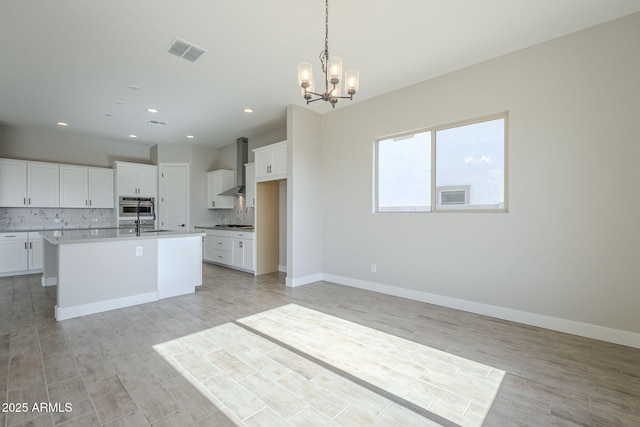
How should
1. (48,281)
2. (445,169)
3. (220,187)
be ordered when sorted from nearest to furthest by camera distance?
(445,169) → (48,281) → (220,187)

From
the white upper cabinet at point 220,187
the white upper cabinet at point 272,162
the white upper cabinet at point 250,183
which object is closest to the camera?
the white upper cabinet at point 272,162

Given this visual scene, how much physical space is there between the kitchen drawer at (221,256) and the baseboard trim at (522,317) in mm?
3287

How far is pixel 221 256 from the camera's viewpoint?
663 cm

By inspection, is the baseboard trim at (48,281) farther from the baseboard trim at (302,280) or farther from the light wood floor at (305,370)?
the baseboard trim at (302,280)

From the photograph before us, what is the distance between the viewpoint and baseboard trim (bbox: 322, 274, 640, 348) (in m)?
2.73

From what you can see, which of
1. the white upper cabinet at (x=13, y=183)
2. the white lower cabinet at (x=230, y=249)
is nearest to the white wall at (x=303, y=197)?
the white lower cabinet at (x=230, y=249)

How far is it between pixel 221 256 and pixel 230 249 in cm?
46

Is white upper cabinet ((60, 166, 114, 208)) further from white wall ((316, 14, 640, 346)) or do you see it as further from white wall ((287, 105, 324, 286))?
white wall ((316, 14, 640, 346))

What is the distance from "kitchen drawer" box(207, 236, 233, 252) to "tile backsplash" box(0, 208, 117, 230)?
256 cm

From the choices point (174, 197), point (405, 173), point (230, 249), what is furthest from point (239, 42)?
point (174, 197)

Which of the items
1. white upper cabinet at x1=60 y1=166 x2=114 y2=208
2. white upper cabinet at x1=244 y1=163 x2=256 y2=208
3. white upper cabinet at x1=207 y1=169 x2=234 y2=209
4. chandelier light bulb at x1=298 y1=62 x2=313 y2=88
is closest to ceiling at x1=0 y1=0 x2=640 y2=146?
chandelier light bulb at x1=298 y1=62 x2=313 y2=88

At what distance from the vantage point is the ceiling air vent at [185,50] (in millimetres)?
3146

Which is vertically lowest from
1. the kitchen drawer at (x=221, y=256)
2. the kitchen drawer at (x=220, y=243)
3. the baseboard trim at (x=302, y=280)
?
the baseboard trim at (x=302, y=280)

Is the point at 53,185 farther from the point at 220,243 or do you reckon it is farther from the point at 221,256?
the point at 221,256
